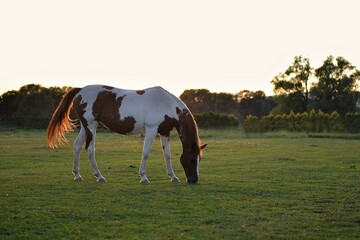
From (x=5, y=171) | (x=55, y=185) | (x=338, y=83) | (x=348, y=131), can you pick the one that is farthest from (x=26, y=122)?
(x=55, y=185)

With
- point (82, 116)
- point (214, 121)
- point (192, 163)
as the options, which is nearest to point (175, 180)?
point (192, 163)

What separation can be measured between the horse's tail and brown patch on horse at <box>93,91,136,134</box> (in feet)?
2.64

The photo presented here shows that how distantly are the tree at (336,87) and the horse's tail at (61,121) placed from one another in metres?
57.3

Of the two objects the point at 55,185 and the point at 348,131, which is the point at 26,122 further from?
the point at 55,185

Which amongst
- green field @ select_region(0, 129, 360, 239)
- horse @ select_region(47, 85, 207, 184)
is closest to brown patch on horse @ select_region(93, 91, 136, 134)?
horse @ select_region(47, 85, 207, 184)

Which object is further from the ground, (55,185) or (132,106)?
(132,106)

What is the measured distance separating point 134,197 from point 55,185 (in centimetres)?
246

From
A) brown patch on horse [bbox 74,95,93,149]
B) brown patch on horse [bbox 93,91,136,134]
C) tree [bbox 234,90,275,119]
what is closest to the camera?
brown patch on horse [bbox 93,91,136,134]

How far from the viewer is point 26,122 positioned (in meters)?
58.5

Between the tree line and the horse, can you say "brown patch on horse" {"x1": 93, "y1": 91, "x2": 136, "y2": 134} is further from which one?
the tree line

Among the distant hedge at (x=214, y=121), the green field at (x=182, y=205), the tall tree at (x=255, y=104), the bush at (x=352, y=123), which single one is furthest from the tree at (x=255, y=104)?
the green field at (x=182, y=205)

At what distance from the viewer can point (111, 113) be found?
11.8 metres

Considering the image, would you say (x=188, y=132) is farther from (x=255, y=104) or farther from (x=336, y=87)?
(x=255, y=104)

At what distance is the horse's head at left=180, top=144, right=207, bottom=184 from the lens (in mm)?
11266
